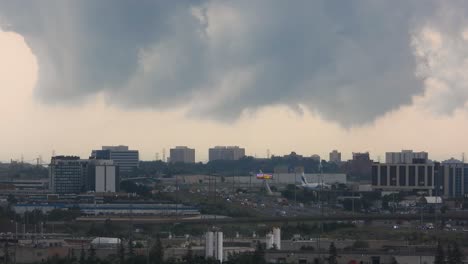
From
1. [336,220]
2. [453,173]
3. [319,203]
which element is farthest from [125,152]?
[336,220]

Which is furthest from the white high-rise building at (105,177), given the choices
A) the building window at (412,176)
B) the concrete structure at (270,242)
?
the concrete structure at (270,242)

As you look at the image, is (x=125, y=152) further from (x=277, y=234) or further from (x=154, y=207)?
(x=277, y=234)

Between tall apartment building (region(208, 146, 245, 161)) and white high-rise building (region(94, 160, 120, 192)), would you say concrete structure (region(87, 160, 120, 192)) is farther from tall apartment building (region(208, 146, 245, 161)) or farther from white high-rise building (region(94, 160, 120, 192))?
tall apartment building (region(208, 146, 245, 161))

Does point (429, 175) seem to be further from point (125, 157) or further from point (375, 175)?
point (125, 157)

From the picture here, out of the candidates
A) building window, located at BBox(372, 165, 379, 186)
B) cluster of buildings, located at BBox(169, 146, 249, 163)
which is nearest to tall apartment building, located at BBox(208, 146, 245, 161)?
cluster of buildings, located at BBox(169, 146, 249, 163)

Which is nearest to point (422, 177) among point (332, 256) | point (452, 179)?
point (452, 179)
